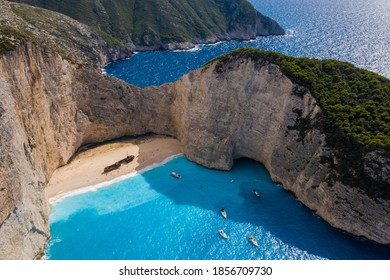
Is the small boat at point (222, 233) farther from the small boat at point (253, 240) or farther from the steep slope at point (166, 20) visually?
the steep slope at point (166, 20)

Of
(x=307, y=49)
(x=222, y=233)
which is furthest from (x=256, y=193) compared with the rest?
(x=307, y=49)

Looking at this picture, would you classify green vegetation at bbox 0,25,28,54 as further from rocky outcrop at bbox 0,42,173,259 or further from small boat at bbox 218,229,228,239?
small boat at bbox 218,229,228,239

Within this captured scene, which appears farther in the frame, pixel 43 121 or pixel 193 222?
pixel 43 121

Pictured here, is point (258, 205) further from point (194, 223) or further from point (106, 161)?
point (106, 161)

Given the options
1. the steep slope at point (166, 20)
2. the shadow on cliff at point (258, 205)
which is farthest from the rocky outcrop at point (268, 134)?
the steep slope at point (166, 20)

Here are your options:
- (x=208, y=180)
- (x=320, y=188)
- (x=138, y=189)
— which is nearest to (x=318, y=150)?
(x=320, y=188)
